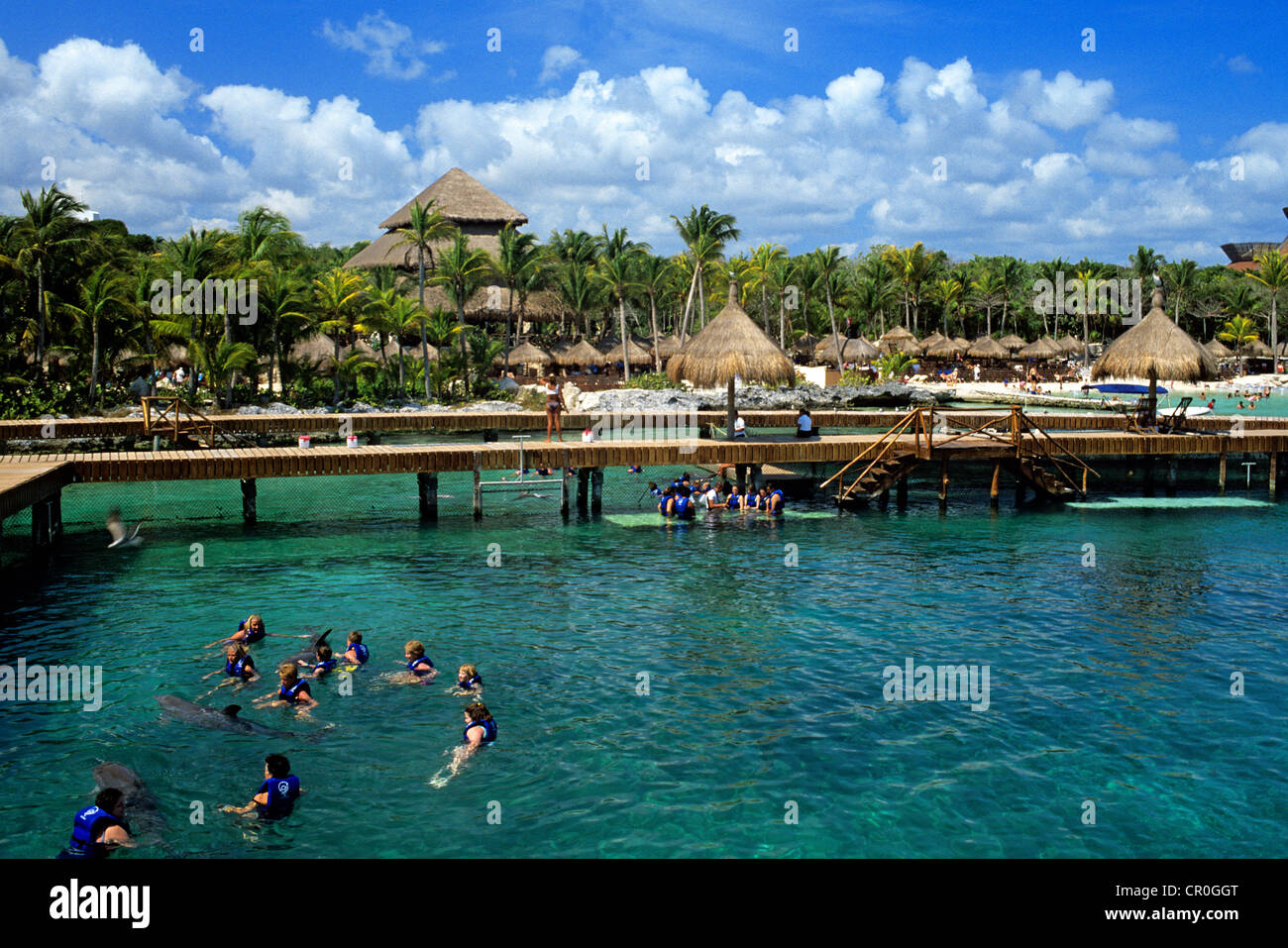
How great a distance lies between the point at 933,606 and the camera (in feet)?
61.6

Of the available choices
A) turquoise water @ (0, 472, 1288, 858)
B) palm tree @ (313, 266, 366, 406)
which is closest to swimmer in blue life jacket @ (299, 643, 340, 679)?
turquoise water @ (0, 472, 1288, 858)

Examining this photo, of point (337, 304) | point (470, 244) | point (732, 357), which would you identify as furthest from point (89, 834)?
point (470, 244)

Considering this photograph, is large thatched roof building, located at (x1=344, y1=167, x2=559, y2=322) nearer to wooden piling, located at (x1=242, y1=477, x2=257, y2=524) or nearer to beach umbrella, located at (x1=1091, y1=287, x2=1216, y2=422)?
wooden piling, located at (x1=242, y1=477, x2=257, y2=524)

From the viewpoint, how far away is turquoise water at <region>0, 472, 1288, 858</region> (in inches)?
409

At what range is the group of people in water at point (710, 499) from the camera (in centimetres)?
2770

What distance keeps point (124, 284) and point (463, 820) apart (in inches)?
1458

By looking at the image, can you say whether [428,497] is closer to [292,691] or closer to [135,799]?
[292,691]

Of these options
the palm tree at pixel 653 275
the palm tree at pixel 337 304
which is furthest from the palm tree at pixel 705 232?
the palm tree at pixel 337 304

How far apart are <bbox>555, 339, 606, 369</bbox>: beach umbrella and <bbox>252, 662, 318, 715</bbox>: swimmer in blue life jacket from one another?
54.8 m

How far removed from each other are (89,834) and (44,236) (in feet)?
123
